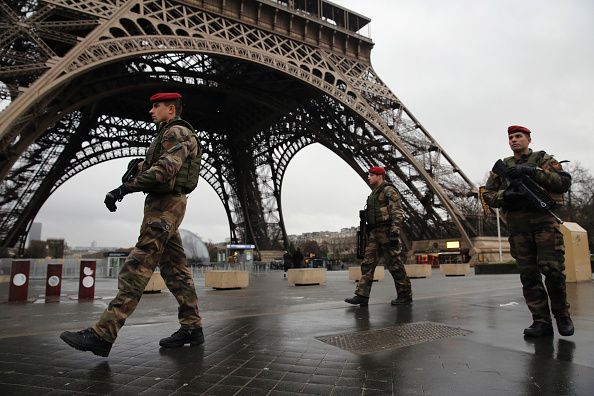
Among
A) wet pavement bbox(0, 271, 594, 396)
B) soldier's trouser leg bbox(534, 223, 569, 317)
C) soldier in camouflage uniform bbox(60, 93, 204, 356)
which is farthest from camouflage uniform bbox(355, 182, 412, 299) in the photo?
soldier in camouflage uniform bbox(60, 93, 204, 356)

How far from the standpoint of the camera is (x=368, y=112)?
2659 cm

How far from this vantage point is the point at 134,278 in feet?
11.4

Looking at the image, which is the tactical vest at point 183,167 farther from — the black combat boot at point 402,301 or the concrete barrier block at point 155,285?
the concrete barrier block at point 155,285

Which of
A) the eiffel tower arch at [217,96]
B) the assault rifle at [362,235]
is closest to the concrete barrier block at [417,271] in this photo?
the eiffel tower arch at [217,96]

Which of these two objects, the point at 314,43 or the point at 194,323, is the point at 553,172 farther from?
the point at 314,43

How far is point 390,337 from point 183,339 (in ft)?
6.51

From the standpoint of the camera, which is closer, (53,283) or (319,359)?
(319,359)

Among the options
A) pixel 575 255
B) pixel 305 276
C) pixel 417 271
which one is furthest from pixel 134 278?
pixel 417 271

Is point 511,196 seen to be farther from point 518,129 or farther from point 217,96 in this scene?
point 217,96

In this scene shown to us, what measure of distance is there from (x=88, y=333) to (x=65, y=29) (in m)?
18.2

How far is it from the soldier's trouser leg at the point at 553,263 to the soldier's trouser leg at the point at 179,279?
3.31 meters

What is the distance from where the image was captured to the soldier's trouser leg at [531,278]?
4.01 metres

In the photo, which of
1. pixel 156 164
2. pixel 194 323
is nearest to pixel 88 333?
pixel 194 323

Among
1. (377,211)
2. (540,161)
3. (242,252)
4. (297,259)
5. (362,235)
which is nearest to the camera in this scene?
(540,161)
